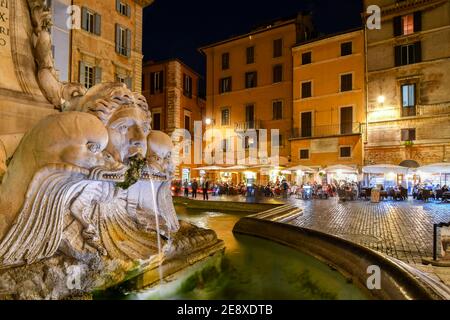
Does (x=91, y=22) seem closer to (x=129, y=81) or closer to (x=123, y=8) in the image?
(x=123, y=8)

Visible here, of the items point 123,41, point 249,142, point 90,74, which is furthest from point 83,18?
point 249,142

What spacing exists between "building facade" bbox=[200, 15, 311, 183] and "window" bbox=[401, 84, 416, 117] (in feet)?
30.5

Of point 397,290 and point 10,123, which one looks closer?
A: point 397,290

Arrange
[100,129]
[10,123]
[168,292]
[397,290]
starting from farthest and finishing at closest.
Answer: [10,123] → [168,292] → [100,129] → [397,290]

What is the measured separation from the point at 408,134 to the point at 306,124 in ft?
26.5

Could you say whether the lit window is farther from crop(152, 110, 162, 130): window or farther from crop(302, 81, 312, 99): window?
crop(152, 110, 162, 130): window

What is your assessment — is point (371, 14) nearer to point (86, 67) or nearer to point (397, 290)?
point (86, 67)

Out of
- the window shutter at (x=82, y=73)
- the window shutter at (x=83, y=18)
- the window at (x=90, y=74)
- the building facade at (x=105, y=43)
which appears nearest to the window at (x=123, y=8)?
the building facade at (x=105, y=43)

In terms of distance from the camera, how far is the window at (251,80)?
33.7 metres

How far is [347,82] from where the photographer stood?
93.8 feet

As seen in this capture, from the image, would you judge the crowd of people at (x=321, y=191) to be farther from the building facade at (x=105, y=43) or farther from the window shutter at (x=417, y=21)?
the window shutter at (x=417, y=21)
